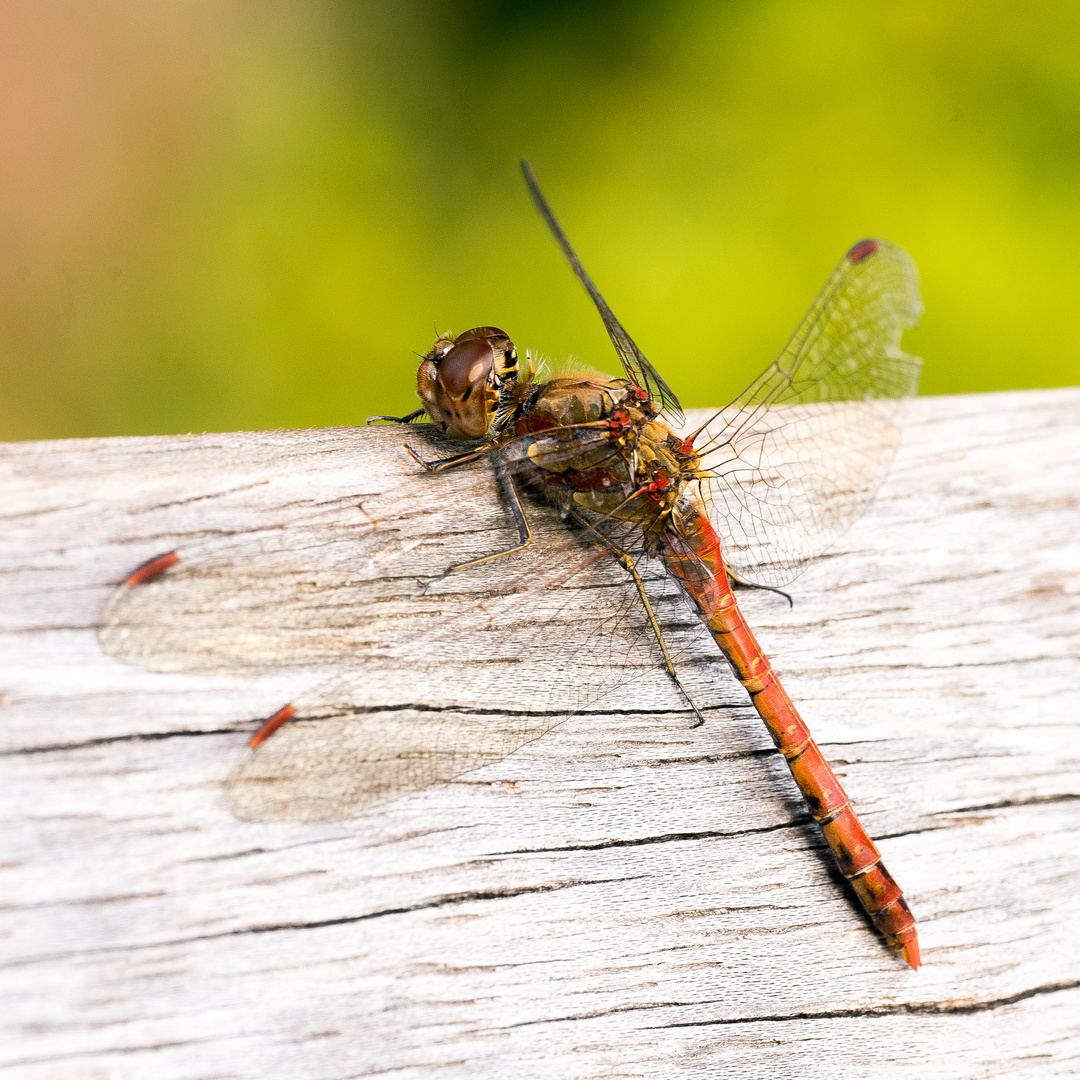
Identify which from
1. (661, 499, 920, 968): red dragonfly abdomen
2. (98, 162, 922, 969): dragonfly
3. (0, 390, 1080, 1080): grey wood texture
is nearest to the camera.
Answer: (0, 390, 1080, 1080): grey wood texture

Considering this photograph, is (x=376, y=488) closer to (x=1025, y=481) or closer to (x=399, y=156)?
(x=1025, y=481)

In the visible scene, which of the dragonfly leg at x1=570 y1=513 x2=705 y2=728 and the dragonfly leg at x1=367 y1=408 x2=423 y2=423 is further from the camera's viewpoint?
the dragonfly leg at x1=367 y1=408 x2=423 y2=423

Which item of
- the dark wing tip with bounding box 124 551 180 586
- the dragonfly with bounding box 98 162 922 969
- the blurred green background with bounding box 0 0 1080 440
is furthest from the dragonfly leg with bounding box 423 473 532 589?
the blurred green background with bounding box 0 0 1080 440

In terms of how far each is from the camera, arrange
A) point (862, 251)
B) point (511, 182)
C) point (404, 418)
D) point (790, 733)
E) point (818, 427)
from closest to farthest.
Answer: point (790, 733) < point (404, 418) < point (818, 427) < point (862, 251) < point (511, 182)

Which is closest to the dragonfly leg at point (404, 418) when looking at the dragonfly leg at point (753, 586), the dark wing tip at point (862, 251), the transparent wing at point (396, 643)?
the transparent wing at point (396, 643)

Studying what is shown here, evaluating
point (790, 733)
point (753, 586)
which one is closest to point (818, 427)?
point (753, 586)

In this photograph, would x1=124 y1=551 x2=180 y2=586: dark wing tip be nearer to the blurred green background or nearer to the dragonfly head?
the dragonfly head

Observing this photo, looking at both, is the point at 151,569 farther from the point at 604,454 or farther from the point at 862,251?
the point at 862,251
